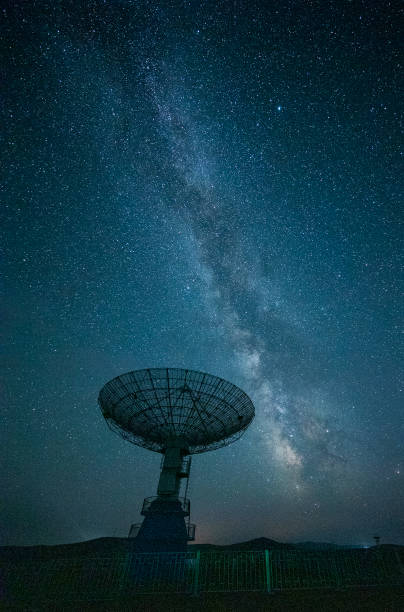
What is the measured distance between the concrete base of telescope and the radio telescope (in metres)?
0.05

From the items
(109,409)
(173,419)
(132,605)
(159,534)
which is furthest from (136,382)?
(132,605)

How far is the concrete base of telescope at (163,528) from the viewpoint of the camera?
61.8 feet

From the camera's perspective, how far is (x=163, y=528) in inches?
767

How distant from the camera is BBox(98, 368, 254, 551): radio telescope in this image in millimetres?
20797

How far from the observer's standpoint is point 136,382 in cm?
2147

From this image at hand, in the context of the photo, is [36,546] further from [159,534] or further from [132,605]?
[132,605]

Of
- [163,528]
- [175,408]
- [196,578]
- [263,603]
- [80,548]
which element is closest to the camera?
[263,603]

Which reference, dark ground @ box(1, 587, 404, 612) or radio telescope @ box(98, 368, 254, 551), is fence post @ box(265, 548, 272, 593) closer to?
dark ground @ box(1, 587, 404, 612)

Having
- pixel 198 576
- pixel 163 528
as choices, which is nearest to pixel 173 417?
pixel 163 528

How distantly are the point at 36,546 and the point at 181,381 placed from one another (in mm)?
65457

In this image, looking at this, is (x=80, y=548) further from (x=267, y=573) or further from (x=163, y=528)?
(x=267, y=573)

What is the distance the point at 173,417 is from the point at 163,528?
6477 millimetres

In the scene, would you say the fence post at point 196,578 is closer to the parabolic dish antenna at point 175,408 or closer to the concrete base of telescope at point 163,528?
the concrete base of telescope at point 163,528

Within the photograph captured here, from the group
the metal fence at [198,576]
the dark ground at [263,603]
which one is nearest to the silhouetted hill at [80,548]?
the metal fence at [198,576]
